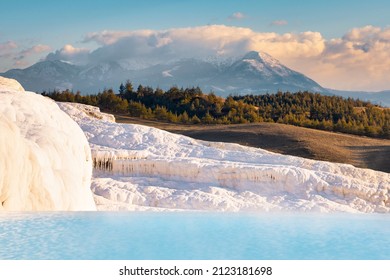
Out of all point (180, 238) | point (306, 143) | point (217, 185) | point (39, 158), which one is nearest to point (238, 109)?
point (306, 143)

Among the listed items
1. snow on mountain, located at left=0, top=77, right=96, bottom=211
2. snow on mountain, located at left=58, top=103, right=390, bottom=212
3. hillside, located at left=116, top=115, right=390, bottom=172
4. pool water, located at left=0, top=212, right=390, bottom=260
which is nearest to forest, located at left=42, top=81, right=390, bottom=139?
hillside, located at left=116, top=115, right=390, bottom=172

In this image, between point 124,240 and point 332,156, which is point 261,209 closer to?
point 124,240

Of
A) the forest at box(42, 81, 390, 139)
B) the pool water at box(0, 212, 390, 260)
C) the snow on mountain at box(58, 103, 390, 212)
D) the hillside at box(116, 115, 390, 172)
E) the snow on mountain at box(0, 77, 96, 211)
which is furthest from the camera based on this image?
the forest at box(42, 81, 390, 139)

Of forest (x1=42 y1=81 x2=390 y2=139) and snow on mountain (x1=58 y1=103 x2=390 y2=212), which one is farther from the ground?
forest (x1=42 y1=81 x2=390 y2=139)

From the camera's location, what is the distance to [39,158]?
55.1 ft

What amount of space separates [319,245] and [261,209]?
9.58 m

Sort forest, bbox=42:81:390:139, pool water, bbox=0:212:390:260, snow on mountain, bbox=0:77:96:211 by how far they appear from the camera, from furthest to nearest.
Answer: forest, bbox=42:81:390:139 → snow on mountain, bbox=0:77:96:211 → pool water, bbox=0:212:390:260

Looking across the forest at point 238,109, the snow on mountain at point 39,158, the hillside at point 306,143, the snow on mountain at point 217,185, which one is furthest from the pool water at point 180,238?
the forest at point 238,109

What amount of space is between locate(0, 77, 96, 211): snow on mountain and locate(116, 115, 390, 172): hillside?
28.0m

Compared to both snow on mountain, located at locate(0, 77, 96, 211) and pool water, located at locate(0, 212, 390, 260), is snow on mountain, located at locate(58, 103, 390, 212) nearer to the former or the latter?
snow on mountain, located at locate(0, 77, 96, 211)

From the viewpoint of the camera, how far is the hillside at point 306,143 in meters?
46.2

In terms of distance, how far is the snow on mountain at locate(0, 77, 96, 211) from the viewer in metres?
15.3

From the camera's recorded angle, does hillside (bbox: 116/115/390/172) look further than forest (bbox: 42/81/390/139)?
No

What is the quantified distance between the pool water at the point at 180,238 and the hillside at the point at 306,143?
28455 mm
